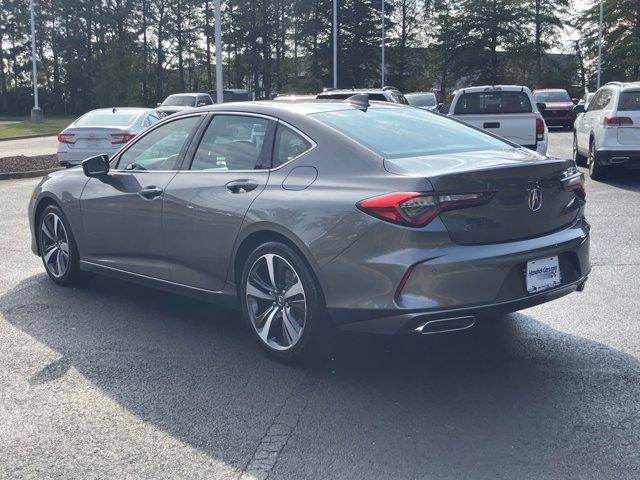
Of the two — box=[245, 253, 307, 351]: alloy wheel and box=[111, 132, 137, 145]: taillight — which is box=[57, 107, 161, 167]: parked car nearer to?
box=[111, 132, 137, 145]: taillight

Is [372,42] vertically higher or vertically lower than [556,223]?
higher

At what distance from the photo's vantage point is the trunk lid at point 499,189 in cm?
432

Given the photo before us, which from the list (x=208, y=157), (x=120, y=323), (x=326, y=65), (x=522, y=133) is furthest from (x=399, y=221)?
(x=326, y=65)

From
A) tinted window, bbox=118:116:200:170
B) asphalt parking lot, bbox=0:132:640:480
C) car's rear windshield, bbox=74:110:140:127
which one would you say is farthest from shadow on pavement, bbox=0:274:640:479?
car's rear windshield, bbox=74:110:140:127

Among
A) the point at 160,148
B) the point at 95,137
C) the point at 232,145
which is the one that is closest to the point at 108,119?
the point at 95,137

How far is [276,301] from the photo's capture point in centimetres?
501

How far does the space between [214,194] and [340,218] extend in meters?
1.18

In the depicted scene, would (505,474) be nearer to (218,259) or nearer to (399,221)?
(399,221)

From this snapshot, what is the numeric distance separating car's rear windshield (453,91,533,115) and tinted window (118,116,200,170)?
10.0 metres

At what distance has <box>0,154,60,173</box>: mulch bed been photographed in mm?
17750

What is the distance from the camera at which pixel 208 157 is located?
18.5ft

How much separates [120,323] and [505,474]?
343cm

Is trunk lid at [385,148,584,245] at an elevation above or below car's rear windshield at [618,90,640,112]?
below

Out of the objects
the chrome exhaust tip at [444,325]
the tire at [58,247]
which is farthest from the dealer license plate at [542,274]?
the tire at [58,247]
